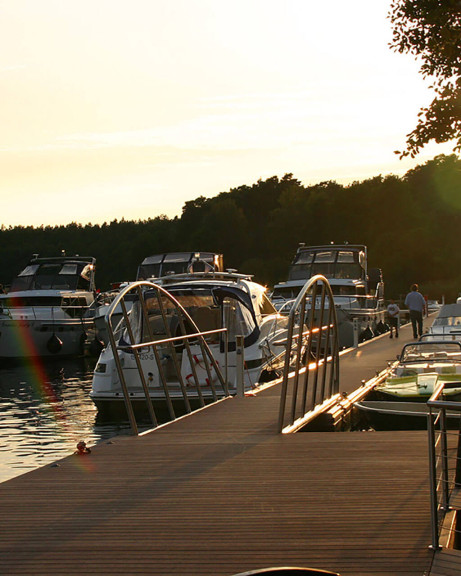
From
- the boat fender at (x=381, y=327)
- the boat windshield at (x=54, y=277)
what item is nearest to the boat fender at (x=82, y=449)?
the boat fender at (x=381, y=327)

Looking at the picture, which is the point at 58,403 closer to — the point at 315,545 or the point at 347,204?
the point at 315,545

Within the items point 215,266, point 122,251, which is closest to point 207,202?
point 122,251

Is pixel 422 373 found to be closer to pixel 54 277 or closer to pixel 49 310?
pixel 49 310

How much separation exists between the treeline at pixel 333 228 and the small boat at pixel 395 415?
52.7 metres

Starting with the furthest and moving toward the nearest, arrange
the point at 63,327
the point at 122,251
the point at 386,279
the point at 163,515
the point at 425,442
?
the point at 122,251 → the point at 386,279 → the point at 63,327 → the point at 425,442 → the point at 163,515

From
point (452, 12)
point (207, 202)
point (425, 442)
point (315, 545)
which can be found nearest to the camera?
point (315, 545)

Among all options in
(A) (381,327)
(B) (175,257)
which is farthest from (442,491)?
(A) (381,327)

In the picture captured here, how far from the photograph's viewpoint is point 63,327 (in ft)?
107

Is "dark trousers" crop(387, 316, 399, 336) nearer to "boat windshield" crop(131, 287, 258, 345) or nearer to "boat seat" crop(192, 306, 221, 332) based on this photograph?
"boat windshield" crop(131, 287, 258, 345)

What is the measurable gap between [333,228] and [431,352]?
2462 inches

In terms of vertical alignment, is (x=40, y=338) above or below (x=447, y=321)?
below

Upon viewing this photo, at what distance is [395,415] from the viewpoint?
36.7 feet

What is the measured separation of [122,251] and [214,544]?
95249mm

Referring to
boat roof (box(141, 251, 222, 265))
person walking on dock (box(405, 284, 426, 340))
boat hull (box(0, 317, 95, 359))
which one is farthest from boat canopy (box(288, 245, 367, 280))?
boat hull (box(0, 317, 95, 359))
